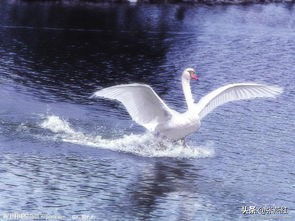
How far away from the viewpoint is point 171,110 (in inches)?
902

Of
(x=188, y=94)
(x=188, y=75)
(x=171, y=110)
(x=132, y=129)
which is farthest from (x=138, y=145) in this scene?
(x=188, y=75)

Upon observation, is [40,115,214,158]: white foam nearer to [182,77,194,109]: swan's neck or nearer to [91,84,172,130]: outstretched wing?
[91,84,172,130]: outstretched wing

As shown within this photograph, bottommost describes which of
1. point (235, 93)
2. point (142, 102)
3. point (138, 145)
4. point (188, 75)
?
point (138, 145)

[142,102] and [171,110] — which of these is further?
[171,110]

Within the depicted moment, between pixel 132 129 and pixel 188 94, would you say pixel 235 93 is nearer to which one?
pixel 188 94

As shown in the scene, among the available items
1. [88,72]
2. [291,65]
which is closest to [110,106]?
[88,72]

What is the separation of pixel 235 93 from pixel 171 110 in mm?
1847

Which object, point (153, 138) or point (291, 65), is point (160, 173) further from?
point (291, 65)

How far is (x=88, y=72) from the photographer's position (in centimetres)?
3547

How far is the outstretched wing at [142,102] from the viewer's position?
857 inches

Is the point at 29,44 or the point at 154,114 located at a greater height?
the point at 154,114

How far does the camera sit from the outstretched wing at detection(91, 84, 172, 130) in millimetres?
21764

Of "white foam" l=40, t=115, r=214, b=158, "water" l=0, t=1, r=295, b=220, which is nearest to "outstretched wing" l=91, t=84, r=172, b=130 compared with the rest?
"white foam" l=40, t=115, r=214, b=158

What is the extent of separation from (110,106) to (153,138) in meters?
5.20
